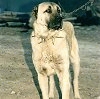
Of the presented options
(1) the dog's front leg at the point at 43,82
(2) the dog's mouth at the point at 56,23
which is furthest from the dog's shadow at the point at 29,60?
(2) the dog's mouth at the point at 56,23

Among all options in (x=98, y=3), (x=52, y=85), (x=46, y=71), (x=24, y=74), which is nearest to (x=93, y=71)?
(x=24, y=74)

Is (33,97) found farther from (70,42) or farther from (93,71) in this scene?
(93,71)

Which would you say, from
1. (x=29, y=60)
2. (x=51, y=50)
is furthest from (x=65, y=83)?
(x=29, y=60)

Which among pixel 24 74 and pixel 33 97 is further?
pixel 24 74

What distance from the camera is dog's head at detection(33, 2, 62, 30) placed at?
503 cm

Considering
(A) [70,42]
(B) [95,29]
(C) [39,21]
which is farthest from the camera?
(B) [95,29]

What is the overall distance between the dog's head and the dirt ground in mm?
1612

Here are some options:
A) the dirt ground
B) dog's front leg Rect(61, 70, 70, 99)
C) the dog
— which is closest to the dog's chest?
the dog

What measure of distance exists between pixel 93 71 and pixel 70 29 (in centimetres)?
212

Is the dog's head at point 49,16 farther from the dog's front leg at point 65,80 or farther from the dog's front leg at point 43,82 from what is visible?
the dog's front leg at point 43,82

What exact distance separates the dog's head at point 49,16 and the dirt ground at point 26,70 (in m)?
1.61

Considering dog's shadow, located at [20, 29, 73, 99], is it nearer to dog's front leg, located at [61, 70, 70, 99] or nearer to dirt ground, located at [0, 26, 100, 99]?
dirt ground, located at [0, 26, 100, 99]

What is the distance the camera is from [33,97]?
6.17 meters

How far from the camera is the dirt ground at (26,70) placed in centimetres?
643
